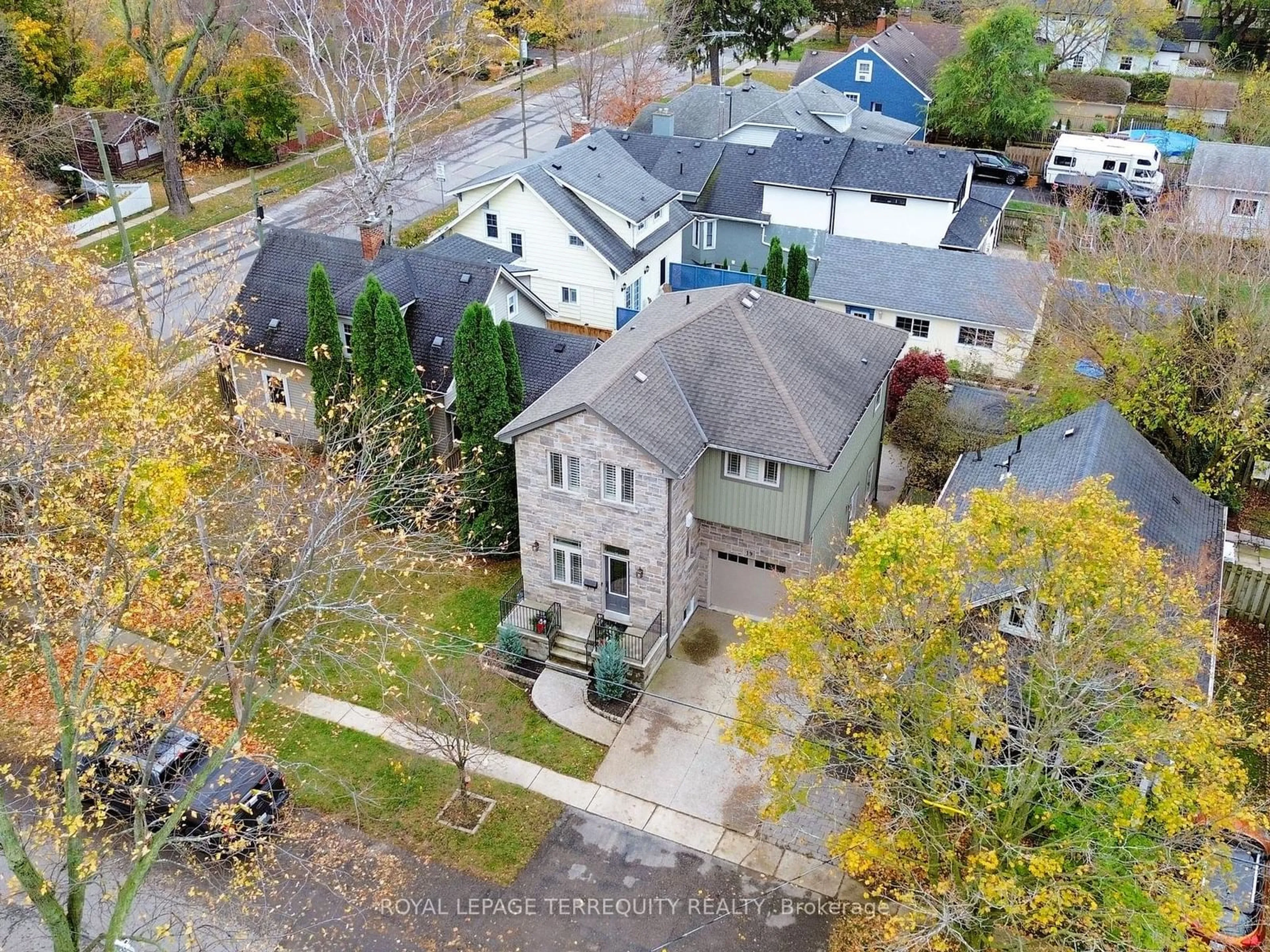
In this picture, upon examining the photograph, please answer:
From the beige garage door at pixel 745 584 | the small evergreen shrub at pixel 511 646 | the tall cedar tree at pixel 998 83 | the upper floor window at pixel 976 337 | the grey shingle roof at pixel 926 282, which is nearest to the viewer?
the small evergreen shrub at pixel 511 646

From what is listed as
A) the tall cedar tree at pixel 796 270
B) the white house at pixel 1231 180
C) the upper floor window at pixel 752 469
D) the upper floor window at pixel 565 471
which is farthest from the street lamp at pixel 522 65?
the upper floor window at pixel 752 469

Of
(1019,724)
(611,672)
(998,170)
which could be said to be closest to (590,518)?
(611,672)

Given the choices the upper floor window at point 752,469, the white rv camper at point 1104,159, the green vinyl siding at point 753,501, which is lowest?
the green vinyl siding at point 753,501

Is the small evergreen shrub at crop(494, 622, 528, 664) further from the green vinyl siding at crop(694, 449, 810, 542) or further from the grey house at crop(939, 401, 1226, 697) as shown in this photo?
the grey house at crop(939, 401, 1226, 697)

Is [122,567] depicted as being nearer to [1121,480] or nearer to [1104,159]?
[1121,480]

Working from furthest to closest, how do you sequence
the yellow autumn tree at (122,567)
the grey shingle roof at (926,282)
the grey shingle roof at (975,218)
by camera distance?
the grey shingle roof at (975,218) → the grey shingle roof at (926,282) → the yellow autumn tree at (122,567)

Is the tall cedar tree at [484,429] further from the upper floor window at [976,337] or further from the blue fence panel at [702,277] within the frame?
the upper floor window at [976,337]

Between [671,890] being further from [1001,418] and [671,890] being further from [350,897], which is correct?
[1001,418]
